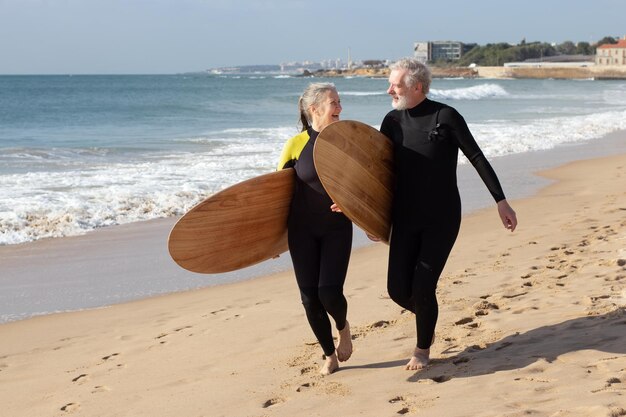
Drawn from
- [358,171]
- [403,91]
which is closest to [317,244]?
[358,171]

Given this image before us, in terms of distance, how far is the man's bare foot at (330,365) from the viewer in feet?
13.8

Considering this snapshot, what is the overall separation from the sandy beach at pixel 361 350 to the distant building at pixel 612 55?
115892 millimetres

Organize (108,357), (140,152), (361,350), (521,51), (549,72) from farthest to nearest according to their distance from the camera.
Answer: (521,51) → (549,72) → (140,152) → (108,357) → (361,350)

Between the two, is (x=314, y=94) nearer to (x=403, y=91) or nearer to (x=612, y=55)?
(x=403, y=91)

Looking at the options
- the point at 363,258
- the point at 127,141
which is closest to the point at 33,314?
the point at 363,258

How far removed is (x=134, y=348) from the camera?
5.21 meters

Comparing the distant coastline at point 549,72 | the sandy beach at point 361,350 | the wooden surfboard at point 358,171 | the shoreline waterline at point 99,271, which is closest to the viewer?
the sandy beach at point 361,350

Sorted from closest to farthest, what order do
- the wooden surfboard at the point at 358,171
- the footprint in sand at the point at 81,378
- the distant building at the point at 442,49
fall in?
1. the wooden surfboard at the point at 358,171
2. the footprint in sand at the point at 81,378
3. the distant building at the point at 442,49

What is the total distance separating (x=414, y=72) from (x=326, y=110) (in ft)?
1.51

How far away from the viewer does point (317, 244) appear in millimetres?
3996

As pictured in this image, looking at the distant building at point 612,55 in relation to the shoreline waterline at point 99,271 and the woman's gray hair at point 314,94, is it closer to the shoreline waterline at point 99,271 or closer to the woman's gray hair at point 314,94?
the shoreline waterline at point 99,271

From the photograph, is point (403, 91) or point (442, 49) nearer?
point (403, 91)

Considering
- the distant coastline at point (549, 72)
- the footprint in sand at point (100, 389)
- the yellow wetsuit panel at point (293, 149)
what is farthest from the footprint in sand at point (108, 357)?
the distant coastline at point (549, 72)

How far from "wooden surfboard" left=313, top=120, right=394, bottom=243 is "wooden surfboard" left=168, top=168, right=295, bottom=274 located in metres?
0.27
